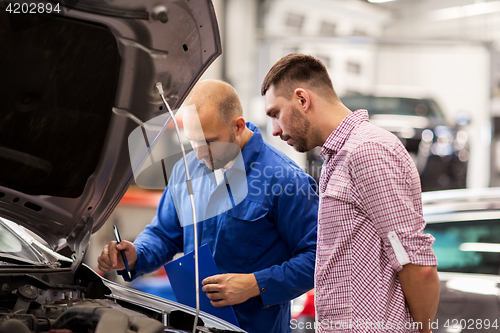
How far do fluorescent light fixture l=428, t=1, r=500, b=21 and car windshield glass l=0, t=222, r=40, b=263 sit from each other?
11235mm

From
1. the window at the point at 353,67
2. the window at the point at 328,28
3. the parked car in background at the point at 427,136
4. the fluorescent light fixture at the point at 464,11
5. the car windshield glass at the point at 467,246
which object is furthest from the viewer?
the fluorescent light fixture at the point at 464,11

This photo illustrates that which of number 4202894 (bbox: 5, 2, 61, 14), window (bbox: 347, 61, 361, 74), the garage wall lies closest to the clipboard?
number 4202894 (bbox: 5, 2, 61, 14)

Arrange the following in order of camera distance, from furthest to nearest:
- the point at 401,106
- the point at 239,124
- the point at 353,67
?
the point at 401,106, the point at 353,67, the point at 239,124

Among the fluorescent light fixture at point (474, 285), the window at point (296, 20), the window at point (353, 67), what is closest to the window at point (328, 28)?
the window at point (296, 20)

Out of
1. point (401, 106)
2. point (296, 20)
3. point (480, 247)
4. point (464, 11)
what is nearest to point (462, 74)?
point (401, 106)

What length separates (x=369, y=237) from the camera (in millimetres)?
1292

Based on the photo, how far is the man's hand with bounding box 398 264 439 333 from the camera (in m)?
1.24

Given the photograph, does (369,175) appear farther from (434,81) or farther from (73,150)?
(434,81)

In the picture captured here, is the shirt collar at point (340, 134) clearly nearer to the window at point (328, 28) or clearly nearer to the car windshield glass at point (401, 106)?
the car windshield glass at point (401, 106)

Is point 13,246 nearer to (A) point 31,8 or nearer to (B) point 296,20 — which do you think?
(A) point 31,8

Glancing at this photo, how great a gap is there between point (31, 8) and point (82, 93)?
0.31m

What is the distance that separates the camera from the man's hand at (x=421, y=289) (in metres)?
1.24

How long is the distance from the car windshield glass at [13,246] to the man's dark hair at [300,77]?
1073 millimetres

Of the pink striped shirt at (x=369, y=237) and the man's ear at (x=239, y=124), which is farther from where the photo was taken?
the man's ear at (x=239, y=124)
